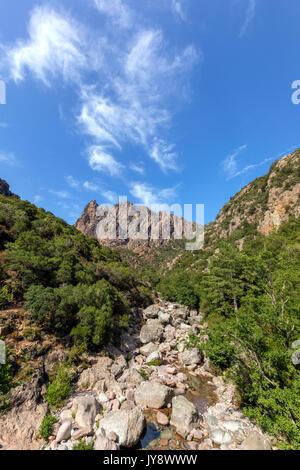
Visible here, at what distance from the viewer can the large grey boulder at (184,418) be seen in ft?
26.8

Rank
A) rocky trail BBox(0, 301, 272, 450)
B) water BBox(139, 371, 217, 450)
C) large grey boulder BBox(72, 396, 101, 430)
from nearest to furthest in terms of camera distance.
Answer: rocky trail BBox(0, 301, 272, 450)
water BBox(139, 371, 217, 450)
large grey boulder BBox(72, 396, 101, 430)

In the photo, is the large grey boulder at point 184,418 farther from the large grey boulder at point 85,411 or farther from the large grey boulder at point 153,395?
the large grey boulder at point 85,411

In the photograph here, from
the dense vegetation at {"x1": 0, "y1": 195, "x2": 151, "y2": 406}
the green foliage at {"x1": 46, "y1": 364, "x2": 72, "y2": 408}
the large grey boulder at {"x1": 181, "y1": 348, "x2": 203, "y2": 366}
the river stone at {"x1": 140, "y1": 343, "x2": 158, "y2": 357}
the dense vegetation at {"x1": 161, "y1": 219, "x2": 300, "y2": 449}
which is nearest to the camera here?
the dense vegetation at {"x1": 161, "y1": 219, "x2": 300, "y2": 449}

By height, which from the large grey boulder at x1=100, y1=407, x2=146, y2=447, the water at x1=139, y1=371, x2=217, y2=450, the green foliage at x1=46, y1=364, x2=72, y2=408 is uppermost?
the green foliage at x1=46, y1=364, x2=72, y2=408

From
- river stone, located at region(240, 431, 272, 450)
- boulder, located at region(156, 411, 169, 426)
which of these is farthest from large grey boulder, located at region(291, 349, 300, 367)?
boulder, located at region(156, 411, 169, 426)

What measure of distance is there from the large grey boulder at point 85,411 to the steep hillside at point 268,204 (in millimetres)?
44001

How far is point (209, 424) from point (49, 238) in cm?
2519

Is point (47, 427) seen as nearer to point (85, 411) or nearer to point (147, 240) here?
point (85, 411)

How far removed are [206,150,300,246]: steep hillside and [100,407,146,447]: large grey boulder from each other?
4299cm

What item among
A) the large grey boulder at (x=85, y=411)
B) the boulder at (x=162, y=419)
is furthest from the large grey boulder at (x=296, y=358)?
the large grey boulder at (x=85, y=411)

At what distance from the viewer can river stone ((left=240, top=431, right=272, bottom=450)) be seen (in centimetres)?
687

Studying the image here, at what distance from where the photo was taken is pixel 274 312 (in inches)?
332

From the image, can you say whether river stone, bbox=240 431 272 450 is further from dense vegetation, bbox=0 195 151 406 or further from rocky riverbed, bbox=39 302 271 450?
dense vegetation, bbox=0 195 151 406

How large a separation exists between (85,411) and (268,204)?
183 feet
